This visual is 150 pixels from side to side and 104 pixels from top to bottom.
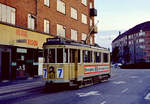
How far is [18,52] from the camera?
25750 millimetres

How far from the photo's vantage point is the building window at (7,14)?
23086mm

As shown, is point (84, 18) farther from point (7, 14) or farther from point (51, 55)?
point (51, 55)

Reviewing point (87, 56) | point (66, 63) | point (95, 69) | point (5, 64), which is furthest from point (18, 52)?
point (66, 63)

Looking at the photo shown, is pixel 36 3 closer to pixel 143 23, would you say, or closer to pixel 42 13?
pixel 42 13

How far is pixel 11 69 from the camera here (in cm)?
2473

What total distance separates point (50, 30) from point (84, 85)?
15951mm

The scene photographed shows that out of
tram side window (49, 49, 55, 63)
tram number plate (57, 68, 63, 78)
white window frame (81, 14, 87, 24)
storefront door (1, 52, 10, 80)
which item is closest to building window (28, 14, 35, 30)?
storefront door (1, 52, 10, 80)

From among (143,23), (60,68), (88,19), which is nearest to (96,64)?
(60,68)

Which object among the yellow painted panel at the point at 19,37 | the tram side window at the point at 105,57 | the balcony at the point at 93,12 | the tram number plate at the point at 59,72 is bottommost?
the tram number plate at the point at 59,72

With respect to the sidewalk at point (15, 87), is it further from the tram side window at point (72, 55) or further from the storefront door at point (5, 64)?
the storefront door at point (5, 64)

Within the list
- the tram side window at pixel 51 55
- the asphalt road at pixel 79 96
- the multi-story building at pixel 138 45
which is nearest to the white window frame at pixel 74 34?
the tram side window at pixel 51 55

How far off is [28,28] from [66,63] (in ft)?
40.5

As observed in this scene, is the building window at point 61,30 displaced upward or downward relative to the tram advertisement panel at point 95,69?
upward

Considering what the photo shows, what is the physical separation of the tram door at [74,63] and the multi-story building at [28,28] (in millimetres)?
9397
